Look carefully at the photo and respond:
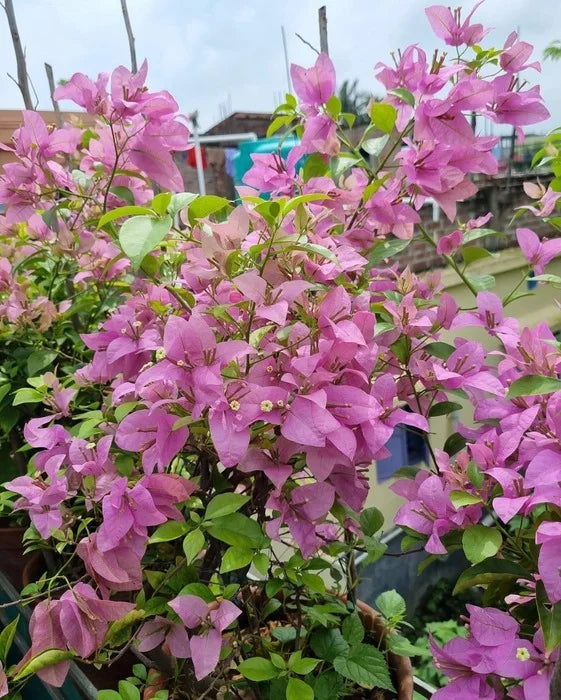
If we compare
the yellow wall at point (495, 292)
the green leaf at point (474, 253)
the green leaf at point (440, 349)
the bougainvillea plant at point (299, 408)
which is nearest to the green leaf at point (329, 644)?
the bougainvillea plant at point (299, 408)

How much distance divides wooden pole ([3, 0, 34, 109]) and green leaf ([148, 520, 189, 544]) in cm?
67

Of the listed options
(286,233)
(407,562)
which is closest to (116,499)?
(286,233)

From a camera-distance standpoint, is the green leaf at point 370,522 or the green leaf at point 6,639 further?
the green leaf at point 370,522

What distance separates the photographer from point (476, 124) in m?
0.71

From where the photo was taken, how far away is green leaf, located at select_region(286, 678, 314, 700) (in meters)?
0.51

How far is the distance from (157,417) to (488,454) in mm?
276

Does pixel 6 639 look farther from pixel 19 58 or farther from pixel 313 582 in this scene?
pixel 19 58

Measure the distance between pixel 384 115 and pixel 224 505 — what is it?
0.43m

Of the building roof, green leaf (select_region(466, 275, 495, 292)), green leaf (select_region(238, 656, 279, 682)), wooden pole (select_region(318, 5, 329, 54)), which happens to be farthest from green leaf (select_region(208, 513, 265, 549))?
the building roof

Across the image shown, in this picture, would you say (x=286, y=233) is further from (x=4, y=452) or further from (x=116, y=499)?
(x=4, y=452)

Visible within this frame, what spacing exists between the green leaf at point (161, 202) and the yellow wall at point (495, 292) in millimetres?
1986

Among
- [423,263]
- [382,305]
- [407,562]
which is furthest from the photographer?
[407,562]

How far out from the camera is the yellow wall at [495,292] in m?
2.64

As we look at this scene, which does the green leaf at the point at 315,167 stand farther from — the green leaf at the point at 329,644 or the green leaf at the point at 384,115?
the green leaf at the point at 329,644
